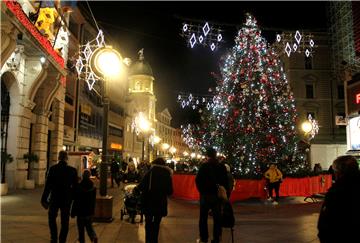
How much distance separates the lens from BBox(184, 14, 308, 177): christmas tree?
2162 cm

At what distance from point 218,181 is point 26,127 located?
16165 mm

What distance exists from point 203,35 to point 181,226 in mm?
11985

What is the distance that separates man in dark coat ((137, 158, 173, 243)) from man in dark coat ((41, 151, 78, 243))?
57.8 inches

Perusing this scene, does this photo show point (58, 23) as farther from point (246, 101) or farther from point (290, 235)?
point (290, 235)

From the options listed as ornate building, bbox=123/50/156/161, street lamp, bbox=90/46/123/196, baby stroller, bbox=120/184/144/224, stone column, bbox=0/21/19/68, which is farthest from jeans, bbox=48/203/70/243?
ornate building, bbox=123/50/156/161

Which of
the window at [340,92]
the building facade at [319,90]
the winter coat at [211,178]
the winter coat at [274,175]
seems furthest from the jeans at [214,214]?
the window at [340,92]

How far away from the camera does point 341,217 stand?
Answer: 4.14 metres

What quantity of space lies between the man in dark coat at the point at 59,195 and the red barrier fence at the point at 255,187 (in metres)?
10.7

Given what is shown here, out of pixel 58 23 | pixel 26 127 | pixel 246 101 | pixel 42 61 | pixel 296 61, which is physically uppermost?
pixel 296 61

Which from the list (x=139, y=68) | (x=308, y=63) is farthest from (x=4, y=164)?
(x=139, y=68)

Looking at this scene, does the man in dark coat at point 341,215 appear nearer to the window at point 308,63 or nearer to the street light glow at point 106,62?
the street light glow at point 106,62

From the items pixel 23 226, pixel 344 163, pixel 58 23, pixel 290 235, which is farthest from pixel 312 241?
pixel 58 23

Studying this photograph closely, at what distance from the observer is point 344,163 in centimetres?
452

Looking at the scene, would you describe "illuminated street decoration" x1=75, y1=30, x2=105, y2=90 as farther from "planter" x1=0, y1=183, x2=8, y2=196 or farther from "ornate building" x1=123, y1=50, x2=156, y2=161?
"ornate building" x1=123, y1=50, x2=156, y2=161
